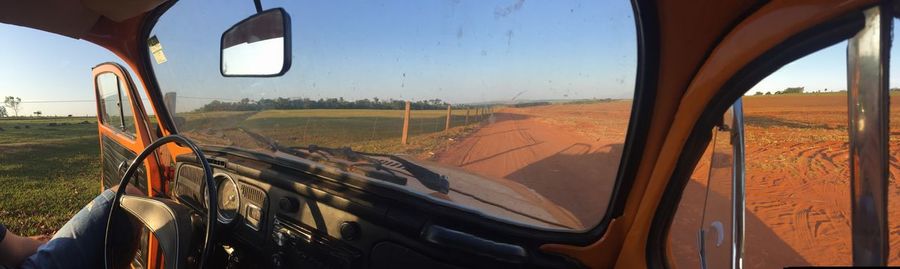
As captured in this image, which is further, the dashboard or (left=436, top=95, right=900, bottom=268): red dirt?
the dashboard

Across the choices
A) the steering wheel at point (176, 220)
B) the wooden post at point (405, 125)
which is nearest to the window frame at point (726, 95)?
the wooden post at point (405, 125)

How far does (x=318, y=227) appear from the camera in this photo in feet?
6.26

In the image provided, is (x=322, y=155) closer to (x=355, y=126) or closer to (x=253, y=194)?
(x=355, y=126)

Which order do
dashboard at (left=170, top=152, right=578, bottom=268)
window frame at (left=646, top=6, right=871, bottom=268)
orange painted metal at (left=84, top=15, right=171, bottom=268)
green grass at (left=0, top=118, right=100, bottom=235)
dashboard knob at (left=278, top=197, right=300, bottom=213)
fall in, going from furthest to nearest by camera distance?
green grass at (left=0, top=118, right=100, bottom=235) → orange painted metal at (left=84, top=15, right=171, bottom=268) → dashboard knob at (left=278, top=197, right=300, bottom=213) → dashboard at (left=170, top=152, right=578, bottom=268) → window frame at (left=646, top=6, right=871, bottom=268)

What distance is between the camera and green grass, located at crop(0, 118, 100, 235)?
268 inches

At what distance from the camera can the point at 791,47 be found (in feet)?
2.54

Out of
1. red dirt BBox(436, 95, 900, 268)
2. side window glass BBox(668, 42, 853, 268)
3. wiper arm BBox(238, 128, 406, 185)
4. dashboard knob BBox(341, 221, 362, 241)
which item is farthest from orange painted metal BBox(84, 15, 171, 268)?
side window glass BBox(668, 42, 853, 268)

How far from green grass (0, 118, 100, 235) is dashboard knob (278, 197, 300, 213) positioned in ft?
16.7

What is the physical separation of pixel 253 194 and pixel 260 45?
76 cm

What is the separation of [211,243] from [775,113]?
71.5 inches

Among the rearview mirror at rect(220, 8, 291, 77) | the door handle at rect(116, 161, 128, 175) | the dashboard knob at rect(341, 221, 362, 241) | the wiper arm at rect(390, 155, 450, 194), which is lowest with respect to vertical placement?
A: the dashboard knob at rect(341, 221, 362, 241)

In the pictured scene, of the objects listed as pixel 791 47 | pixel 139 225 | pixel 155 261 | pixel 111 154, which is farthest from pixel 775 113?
pixel 111 154

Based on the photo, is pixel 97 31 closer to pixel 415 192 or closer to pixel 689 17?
pixel 415 192

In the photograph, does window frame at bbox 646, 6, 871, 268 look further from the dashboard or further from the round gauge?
the round gauge
